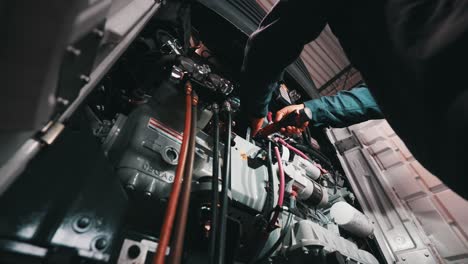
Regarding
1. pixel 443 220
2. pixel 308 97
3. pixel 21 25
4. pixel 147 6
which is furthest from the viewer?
pixel 308 97

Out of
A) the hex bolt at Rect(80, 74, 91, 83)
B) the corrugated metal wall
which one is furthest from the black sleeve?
the corrugated metal wall

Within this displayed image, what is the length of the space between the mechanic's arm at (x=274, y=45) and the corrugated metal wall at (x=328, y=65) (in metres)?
3.18

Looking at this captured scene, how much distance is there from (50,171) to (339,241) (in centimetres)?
142

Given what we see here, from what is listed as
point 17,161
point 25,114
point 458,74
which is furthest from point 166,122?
point 458,74

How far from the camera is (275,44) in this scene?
1.25 metres

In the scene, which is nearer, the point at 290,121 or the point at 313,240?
the point at 313,240

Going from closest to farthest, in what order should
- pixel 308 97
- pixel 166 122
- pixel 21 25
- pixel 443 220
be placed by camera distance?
pixel 21 25, pixel 166 122, pixel 443 220, pixel 308 97

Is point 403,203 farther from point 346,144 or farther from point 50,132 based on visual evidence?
point 50,132

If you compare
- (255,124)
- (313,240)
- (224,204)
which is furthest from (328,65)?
(224,204)

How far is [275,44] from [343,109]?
0.78 m

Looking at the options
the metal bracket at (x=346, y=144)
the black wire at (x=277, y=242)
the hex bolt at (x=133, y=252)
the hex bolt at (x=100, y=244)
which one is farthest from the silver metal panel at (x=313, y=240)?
the metal bracket at (x=346, y=144)

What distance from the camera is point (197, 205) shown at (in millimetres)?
917

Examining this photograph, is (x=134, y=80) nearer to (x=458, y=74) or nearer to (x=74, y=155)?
(x=74, y=155)

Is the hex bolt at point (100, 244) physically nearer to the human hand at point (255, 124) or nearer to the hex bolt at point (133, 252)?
the hex bolt at point (133, 252)
